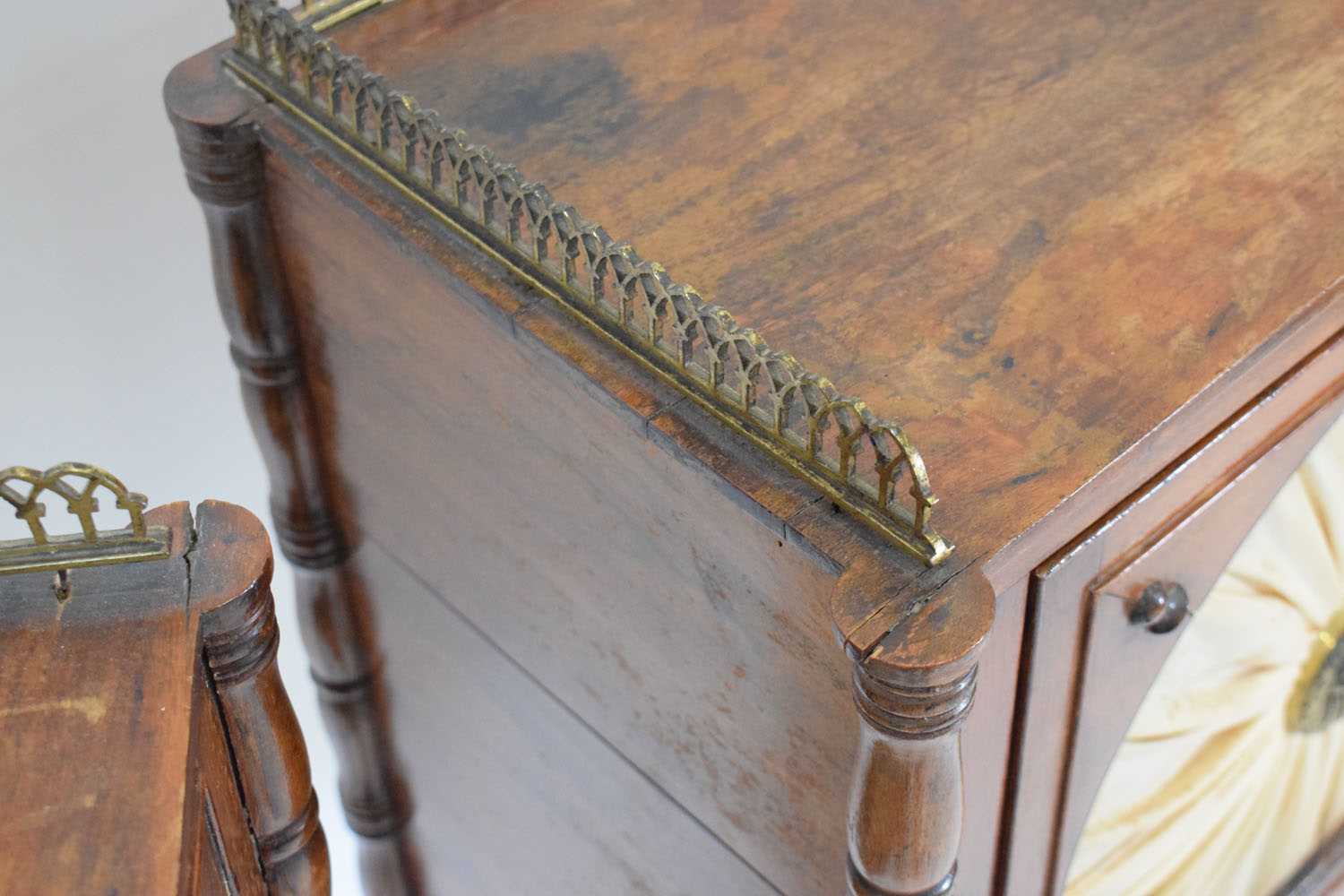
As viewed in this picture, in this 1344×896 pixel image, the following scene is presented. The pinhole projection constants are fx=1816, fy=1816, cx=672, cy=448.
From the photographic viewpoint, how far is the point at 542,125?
1042 millimetres

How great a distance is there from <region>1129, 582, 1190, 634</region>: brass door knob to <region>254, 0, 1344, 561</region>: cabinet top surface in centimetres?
11

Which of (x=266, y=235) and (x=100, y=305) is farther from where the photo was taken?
(x=100, y=305)

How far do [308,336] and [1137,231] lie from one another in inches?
20.0

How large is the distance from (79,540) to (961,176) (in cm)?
50

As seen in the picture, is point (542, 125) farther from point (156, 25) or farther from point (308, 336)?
point (156, 25)

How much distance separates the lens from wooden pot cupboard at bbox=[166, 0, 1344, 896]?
818 millimetres

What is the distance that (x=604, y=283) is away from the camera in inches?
35.4

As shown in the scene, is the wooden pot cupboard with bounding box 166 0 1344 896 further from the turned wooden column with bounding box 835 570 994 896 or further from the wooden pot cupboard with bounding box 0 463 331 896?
the wooden pot cupboard with bounding box 0 463 331 896

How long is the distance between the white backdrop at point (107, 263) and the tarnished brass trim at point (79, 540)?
21.7 inches

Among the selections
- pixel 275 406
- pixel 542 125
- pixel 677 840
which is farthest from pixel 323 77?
pixel 677 840

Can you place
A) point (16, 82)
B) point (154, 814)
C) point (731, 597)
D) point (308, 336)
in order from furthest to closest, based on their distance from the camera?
1. point (16, 82)
2. point (308, 336)
3. point (731, 597)
4. point (154, 814)

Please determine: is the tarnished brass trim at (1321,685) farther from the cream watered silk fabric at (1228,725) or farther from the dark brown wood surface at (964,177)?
the dark brown wood surface at (964,177)

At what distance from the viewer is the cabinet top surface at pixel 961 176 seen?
2.85ft

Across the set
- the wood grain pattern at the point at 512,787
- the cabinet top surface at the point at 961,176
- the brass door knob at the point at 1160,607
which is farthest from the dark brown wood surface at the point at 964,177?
the wood grain pattern at the point at 512,787
